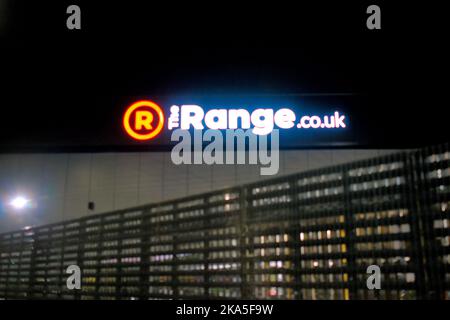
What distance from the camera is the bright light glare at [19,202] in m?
Result: 6.35

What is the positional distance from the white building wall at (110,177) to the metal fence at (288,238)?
0.29m

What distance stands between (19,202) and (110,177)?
4.55 feet

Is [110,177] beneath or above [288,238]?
above

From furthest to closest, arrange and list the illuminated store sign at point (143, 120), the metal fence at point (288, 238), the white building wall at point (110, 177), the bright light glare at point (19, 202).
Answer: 1. the bright light glare at point (19, 202)
2. the white building wall at point (110, 177)
3. the illuminated store sign at point (143, 120)
4. the metal fence at point (288, 238)

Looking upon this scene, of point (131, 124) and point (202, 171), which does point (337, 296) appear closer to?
point (202, 171)

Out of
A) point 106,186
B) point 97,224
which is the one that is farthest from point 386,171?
point 97,224

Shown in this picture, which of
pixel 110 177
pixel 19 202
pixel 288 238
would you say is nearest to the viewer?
pixel 288 238

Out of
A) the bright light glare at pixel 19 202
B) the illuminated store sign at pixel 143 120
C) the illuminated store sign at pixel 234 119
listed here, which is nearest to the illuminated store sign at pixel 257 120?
the illuminated store sign at pixel 234 119

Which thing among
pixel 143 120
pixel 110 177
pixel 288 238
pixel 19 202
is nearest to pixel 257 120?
pixel 143 120

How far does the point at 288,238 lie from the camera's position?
5.61 m

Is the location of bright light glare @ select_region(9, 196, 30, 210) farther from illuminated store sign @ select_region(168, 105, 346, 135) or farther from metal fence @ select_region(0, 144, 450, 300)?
illuminated store sign @ select_region(168, 105, 346, 135)

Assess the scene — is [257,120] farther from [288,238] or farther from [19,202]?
[19,202]

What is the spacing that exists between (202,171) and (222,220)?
3.59 ft

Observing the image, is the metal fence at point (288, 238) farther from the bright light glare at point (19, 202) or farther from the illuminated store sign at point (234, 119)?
the bright light glare at point (19, 202)
